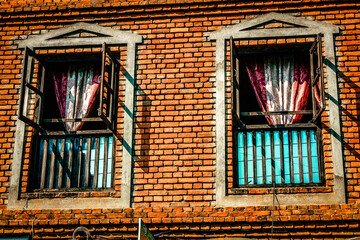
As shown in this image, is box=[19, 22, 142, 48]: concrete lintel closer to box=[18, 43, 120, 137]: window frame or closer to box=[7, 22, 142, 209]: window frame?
box=[7, 22, 142, 209]: window frame

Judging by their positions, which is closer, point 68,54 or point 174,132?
point 174,132

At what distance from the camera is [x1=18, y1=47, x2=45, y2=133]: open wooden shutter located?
8188 millimetres

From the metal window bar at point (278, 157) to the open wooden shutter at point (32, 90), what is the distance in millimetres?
2991

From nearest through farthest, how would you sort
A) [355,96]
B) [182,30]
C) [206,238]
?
[206,238] → [355,96] → [182,30]

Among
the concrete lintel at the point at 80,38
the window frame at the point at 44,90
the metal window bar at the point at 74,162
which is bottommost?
the metal window bar at the point at 74,162

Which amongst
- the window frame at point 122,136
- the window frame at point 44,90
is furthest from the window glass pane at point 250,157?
the window frame at point 44,90

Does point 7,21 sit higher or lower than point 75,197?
higher

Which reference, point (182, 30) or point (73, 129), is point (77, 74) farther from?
point (182, 30)

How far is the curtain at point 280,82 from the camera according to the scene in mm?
8555

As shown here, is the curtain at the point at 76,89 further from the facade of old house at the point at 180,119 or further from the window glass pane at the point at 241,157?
the window glass pane at the point at 241,157

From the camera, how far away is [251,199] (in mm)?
7812

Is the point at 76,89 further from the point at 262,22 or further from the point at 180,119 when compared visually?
the point at 262,22

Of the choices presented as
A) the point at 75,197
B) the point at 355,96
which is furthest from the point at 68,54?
the point at 355,96

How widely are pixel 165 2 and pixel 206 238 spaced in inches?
145
